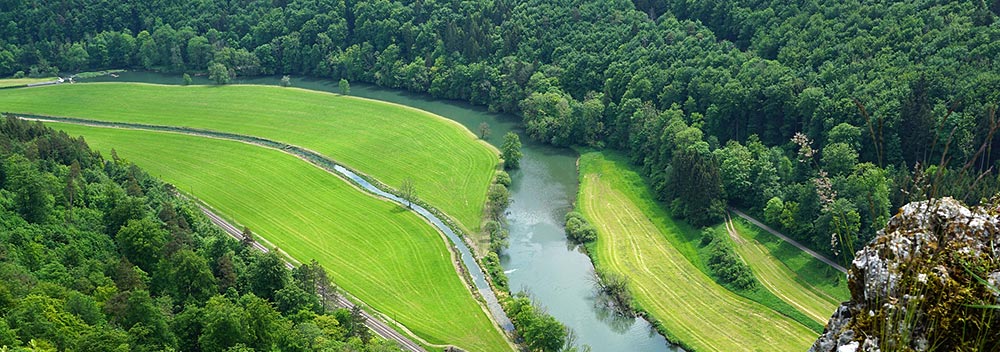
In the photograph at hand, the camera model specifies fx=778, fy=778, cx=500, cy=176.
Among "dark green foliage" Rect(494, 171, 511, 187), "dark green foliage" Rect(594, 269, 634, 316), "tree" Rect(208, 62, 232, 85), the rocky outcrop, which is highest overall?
the rocky outcrop

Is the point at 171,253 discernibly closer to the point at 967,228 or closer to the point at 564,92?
the point at 967,228

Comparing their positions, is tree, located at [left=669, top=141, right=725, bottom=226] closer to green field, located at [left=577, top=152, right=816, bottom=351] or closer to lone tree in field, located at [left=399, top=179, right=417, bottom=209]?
green field, located at [left=577, top=152, right=816, bottom=351]

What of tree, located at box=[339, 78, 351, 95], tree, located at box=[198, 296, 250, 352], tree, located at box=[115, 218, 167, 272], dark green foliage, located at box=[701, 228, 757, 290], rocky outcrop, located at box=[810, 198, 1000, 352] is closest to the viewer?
rocky outcrop, located at box=[810, 198, 1000, 352]

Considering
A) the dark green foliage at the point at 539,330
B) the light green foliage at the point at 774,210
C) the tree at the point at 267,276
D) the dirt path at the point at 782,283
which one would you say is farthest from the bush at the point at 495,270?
the light green foliage at the point at 774,210

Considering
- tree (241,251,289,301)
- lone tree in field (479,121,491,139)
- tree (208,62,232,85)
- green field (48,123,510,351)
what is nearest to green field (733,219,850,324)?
green field (48,123,510,351)

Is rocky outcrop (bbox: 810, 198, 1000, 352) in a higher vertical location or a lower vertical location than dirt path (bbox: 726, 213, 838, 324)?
higher

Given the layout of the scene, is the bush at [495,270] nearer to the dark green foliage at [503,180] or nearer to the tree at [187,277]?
the dark green foliage at [503,180]

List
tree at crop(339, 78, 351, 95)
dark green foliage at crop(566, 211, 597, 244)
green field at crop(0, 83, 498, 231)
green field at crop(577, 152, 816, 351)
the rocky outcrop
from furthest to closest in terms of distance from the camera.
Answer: tree at crop(339, 78, 351, 95) < green field at crop(0, 83, 498, 231) < dark green foliage at crop(566, 211, 597, 244) < green field at crop(577, 152, 816, 351) < the rocky outcrop

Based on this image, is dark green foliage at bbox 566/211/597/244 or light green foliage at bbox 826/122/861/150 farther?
dark green foliage at bbox 566/211/597/244

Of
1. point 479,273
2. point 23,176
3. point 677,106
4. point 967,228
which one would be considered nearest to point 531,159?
point 677,106
